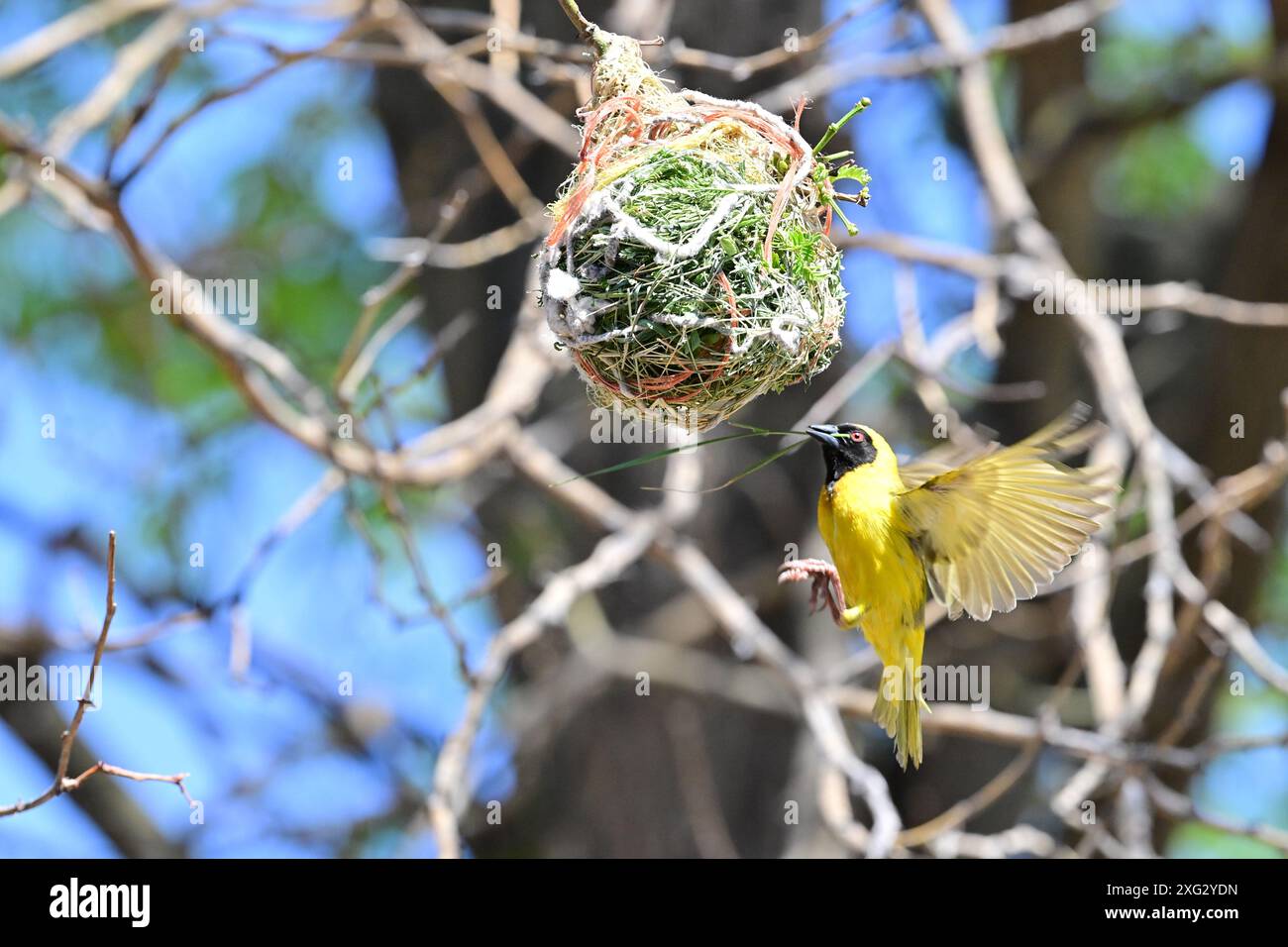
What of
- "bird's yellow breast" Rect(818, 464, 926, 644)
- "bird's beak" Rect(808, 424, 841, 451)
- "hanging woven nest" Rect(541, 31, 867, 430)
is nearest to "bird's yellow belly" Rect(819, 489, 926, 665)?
"bird's yellow breast" Rect(818, 464, 926, 644)

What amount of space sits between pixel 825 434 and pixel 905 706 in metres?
0.84

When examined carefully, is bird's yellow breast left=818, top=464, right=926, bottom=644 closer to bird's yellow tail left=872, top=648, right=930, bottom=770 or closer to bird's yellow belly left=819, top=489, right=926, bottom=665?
bird's yellow belly left=819, top=489, right=926, bottom=665

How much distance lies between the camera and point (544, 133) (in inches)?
163

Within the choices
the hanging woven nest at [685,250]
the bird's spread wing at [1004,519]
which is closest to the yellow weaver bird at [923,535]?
the bird's spread wing at [1004,519]

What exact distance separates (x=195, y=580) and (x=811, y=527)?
2.76 meters

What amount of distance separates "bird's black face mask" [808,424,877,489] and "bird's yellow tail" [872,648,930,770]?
604 mm

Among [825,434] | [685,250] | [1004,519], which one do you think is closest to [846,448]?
[825,434]

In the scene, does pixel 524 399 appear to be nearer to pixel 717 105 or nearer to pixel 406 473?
pixel 406 473

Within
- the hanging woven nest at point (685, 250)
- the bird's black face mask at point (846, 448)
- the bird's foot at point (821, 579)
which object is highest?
the hanging woven nest at point (685, 250)

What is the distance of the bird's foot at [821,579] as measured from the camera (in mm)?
3270

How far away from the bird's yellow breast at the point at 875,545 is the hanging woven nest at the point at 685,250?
650mm

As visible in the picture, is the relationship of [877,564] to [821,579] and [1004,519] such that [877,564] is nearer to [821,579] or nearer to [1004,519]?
[821,579]

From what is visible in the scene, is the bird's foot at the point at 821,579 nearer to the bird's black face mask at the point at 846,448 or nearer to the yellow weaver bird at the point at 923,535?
the yellow weaver bird at the point at 923,535

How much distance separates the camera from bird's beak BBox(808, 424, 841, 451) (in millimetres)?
3244
